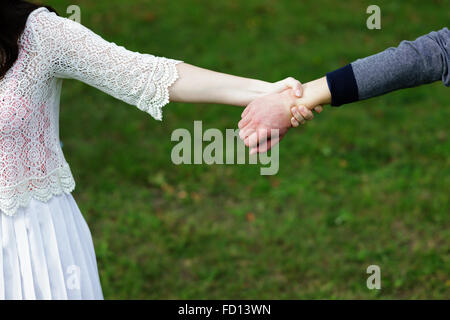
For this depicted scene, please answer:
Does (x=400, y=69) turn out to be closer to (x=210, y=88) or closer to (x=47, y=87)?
(x=210, y=88)

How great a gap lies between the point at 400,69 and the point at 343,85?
0.82 feet

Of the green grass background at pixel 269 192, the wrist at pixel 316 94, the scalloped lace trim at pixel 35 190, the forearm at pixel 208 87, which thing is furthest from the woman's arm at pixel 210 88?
the green grass background at pixel 269 192

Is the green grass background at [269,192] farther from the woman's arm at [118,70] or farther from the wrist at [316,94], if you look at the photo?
the woman's arm at [118,70]

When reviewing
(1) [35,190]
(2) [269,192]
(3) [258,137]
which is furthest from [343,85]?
(2) [269,192]

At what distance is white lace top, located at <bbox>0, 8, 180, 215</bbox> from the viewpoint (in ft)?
6.52

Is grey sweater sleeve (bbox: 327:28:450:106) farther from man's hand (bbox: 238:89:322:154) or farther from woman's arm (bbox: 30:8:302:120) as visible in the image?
woman's arm (bbox: 30:8:302:120)

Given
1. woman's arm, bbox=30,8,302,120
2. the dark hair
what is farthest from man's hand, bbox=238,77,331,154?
the dark hair

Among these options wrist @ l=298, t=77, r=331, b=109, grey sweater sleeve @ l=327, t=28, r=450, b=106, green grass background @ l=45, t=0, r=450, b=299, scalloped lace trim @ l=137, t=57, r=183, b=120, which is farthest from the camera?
green grass background @ l=45, t=0, r=450, b=299

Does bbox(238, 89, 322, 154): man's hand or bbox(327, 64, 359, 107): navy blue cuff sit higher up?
bbox(327, 64, 359, 107): navy blue cuff

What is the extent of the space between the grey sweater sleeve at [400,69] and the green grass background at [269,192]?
1.85 meters

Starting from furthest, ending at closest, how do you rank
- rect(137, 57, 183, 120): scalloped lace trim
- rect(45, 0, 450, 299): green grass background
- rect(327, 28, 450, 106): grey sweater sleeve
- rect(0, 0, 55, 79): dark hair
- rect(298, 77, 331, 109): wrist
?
rect(45, 0, 450, 299): green grass background, rect(298, 77, 331, 109): wrist, rect(327, 28, 450, 106): grey sweater sleeve, rect(137, 57, 183, 120): scalloped lace trim, rect(0, 0, 55, 79): dark hair

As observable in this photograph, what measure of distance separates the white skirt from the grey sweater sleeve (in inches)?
52.0
